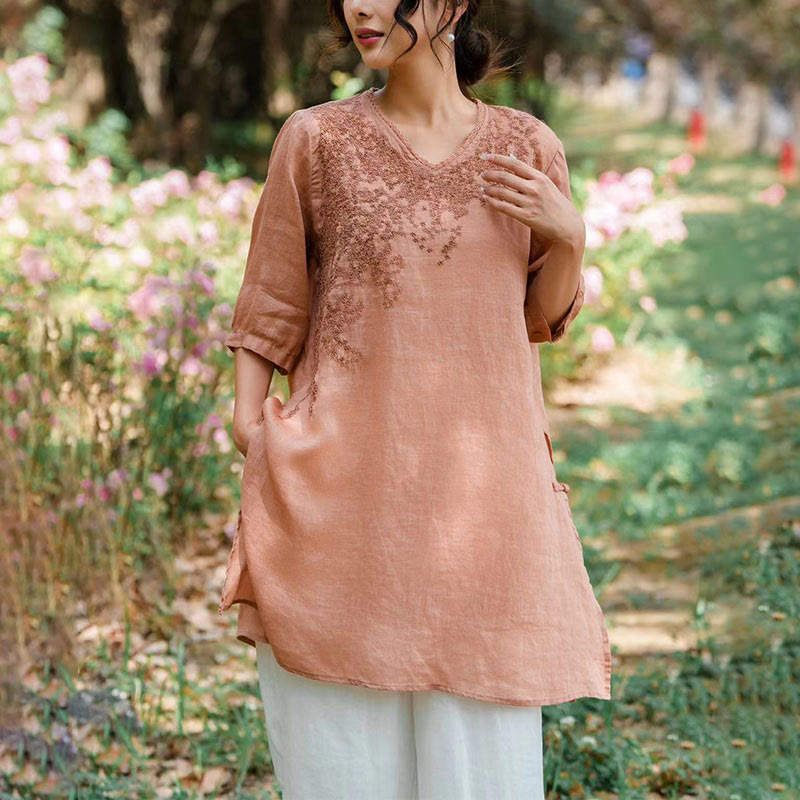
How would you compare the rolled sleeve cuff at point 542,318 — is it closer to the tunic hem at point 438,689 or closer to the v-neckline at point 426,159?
the v-neckline at point 426,159

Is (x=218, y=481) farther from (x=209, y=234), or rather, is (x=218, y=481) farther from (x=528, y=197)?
(x=528, y=197)

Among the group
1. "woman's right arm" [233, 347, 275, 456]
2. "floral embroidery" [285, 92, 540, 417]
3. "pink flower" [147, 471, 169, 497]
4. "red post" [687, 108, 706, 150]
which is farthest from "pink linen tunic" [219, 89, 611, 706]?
"red post" [687, 108, 706, 150]

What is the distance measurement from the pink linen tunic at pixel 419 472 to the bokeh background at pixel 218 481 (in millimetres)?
432

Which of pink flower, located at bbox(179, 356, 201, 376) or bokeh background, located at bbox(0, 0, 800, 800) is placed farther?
pink flower, located at bbox(179, 356, 201, 376)

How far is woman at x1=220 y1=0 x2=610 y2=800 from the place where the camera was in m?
1.74

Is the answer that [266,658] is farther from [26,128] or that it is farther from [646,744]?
[26,128]

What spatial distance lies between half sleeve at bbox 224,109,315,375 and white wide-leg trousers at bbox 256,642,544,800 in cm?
49

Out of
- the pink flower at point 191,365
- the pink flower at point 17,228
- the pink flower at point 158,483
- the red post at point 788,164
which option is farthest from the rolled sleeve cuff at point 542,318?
the red post at point 788,164

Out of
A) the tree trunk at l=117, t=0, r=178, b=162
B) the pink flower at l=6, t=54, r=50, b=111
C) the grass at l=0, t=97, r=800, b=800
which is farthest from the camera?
the tree trunk at l=117, t=0, r=178, b=162

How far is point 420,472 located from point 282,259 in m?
0.42

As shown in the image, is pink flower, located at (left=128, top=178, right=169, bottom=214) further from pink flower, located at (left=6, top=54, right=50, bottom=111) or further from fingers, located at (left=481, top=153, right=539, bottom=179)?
fingers, located at (left=481, top=153, right=539, bottom=179)

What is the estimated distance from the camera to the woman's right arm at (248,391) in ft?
6.25

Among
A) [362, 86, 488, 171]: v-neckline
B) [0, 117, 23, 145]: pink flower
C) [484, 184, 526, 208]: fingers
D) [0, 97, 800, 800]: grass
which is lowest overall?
[0, 97, 800, 800]: grass

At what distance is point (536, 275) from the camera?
187 cm
